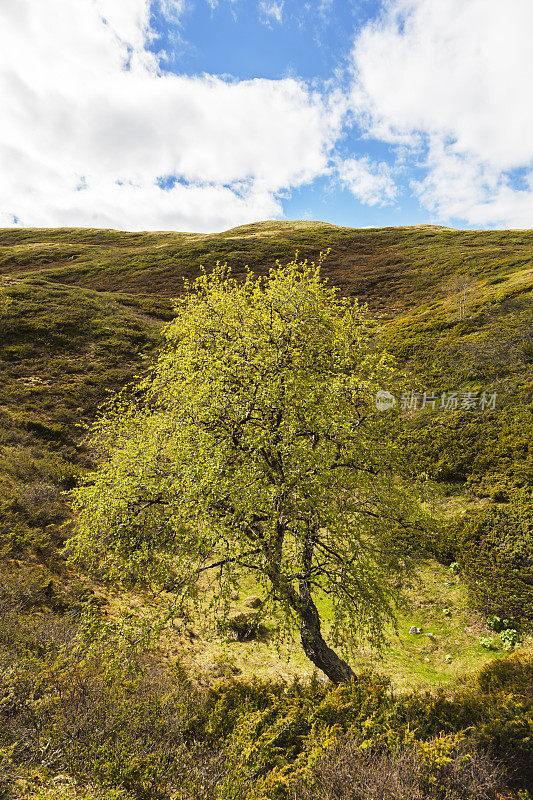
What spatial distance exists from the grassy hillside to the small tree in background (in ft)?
6.08

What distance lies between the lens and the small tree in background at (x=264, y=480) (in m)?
7.21

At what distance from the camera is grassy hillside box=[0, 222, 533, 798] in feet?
34.7

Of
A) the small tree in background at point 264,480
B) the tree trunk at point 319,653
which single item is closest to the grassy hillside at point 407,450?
the tree trunk at point 319,653

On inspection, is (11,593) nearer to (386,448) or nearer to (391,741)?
(391,741)

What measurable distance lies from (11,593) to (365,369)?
447 inches

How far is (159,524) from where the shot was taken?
26.0 feet

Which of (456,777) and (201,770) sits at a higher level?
(456,777)

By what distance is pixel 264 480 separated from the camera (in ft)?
25.1

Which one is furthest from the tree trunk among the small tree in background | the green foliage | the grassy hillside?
the green foliage

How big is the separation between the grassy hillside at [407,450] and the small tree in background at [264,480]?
1852mm

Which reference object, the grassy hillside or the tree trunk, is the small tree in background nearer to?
the tree trunk

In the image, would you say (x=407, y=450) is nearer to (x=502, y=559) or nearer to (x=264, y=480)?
(x=502, y=559)

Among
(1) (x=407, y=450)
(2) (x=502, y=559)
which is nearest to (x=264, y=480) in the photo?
(1) (x=407, y=450)

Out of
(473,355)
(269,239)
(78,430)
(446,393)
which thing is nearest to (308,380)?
(446,393)
